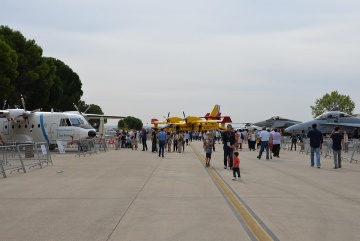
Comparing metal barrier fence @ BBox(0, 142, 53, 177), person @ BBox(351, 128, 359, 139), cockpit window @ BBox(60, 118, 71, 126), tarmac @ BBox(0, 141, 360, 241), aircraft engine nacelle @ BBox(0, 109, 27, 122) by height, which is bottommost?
tarmac @ BBox(0, 141, 360, 241)

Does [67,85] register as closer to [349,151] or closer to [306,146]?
[306,146]

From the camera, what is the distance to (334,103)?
309ft

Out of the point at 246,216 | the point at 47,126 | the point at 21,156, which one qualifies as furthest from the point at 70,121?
the point at 246,216

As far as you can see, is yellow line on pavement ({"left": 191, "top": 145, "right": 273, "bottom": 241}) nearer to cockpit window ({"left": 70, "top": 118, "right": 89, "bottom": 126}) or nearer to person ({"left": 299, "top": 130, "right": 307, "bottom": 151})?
person ({"left": 299, "top": 130, "right": 307, "bottom": 151})

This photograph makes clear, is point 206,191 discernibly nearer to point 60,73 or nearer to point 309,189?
point 309,189

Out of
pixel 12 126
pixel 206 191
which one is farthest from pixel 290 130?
pixel 206 191

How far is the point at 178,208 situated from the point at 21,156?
9.45 meters

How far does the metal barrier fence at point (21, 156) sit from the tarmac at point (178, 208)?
125cm

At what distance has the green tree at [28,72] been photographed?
1752 inches

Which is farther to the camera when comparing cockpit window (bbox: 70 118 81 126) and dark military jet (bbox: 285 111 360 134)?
dark military jet (bbox: 285 111 360 134)

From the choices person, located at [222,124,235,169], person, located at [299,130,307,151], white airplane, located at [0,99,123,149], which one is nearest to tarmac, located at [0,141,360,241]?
person, located at [222,124,235,169]

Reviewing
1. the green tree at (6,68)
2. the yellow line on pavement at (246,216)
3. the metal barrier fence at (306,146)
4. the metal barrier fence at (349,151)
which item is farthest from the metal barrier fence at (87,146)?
the yellow line on pavement at (246,216)

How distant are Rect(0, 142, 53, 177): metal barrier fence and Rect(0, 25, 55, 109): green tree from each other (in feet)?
89.1

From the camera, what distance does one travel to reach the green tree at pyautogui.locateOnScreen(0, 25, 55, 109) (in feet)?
146
